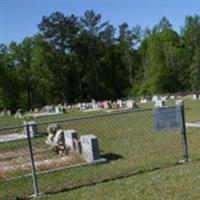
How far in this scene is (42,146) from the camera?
18.2 meters

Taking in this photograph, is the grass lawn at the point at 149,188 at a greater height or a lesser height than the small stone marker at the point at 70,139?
lesser

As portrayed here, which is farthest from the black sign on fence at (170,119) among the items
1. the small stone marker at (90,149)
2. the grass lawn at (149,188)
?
the small stone marker at (90,149)

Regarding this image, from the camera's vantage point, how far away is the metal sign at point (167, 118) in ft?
37.2

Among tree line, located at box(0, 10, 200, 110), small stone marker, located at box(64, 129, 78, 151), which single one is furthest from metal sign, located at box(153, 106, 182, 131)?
tree line, located at box(0, 10, 200, 110)

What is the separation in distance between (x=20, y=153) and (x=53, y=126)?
2535 millimetres

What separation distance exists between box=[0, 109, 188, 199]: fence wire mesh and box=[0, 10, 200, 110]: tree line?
6023 cm

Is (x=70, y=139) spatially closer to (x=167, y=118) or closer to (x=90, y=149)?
(x=90, y=149)

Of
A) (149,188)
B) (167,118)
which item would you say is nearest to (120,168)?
(167,118)

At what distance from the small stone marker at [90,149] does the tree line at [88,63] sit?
208ft

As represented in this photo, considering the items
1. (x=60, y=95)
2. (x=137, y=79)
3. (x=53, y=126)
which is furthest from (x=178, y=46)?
(x=53, y=126)

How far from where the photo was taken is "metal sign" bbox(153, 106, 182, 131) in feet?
37.2

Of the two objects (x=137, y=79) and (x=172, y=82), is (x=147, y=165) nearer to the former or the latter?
(x=172, y=82)

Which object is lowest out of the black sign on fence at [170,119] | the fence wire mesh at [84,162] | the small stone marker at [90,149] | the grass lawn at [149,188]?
the grass lawn at [149,188]

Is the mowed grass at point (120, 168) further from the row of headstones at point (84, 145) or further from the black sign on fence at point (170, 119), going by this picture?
the black sign on fence at point (170, 119)
